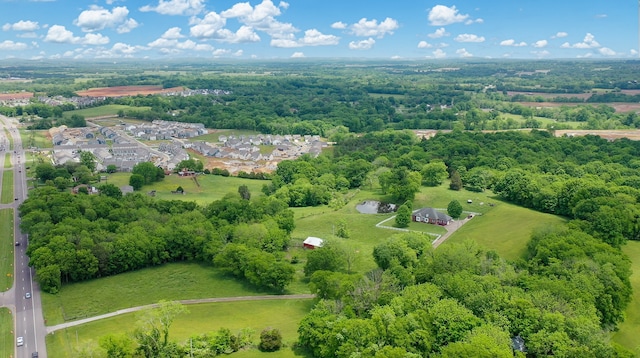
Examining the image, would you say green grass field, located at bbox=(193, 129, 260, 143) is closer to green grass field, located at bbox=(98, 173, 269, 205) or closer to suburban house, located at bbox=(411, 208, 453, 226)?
green grass field, located at bbox=(98, 173, 269, 205)

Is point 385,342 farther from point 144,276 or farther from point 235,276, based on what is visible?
point 144,276

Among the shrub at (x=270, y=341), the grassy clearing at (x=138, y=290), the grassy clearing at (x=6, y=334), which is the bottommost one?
the grassy clearing at (x=138, y=290)

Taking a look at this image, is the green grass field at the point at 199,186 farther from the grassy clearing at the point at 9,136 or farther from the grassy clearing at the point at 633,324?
the grassy clearing at the point at 633,324

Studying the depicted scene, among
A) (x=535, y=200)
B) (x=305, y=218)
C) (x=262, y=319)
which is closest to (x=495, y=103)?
(x=535, y=200)

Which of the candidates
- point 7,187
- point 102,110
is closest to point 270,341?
point 7,187

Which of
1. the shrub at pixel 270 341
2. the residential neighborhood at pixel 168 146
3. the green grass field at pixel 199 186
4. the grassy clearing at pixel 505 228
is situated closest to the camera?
the shrub at pixel 270 341

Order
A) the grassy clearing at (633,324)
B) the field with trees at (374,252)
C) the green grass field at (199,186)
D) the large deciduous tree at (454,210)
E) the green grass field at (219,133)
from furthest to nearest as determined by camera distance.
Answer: the green grass field at (219,133) → the green grass field at (199,186) → the large deciduous tree at (454,210) → the grassy clearing at (633,324) → the field with trees at (374,252)

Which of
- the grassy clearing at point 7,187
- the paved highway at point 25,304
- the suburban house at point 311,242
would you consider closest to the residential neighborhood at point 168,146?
the grassy clearing at point 7,187
